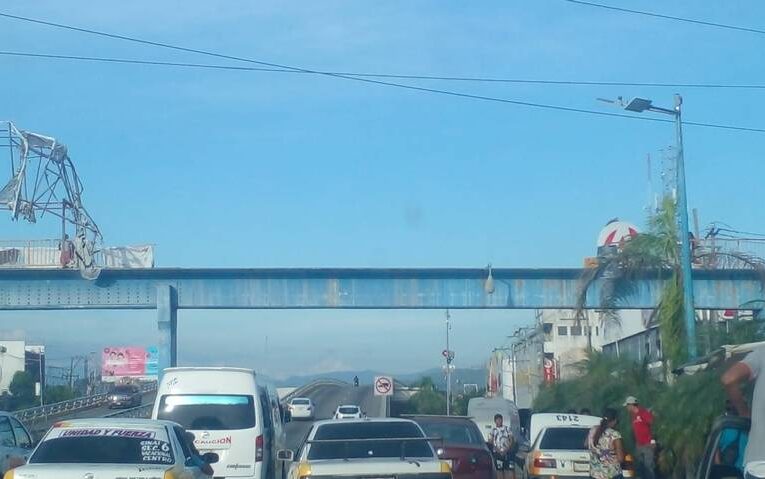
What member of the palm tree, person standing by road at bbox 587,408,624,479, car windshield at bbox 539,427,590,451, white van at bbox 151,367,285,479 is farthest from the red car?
the palm tree

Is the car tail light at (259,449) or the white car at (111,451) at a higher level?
the white car at (111,451)

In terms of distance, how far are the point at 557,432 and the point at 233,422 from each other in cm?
633

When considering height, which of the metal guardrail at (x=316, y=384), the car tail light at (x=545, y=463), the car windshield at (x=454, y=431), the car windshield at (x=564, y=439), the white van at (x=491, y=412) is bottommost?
the metal guardrail at (x=316, y=384)

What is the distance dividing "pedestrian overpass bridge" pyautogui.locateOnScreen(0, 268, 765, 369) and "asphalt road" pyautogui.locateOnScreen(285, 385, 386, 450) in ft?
18.5

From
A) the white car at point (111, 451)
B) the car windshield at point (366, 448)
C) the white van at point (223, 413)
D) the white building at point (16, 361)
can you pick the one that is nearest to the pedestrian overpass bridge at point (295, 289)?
the white van at point (223, 413)

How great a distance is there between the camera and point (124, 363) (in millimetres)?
112188

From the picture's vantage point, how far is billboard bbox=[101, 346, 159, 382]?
11056 cm

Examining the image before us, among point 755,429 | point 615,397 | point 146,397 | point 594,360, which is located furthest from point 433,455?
point 146,397

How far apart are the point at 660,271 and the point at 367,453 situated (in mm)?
19436

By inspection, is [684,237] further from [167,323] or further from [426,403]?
[426,403]

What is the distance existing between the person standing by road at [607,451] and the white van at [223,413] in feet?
20.1

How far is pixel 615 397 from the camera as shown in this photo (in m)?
30.9

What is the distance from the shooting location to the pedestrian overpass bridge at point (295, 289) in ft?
137

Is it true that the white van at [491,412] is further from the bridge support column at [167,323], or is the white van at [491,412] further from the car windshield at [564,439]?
the car windshield at [564,439]
